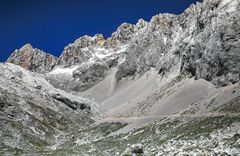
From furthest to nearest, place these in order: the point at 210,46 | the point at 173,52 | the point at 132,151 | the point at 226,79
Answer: the point at 173,52 < the point at 210,46 < the point at 226,79 < the point at 132,151

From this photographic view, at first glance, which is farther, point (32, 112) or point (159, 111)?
point (32, 112)

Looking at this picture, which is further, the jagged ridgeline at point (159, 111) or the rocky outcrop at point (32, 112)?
the rocky outcrop at point (32, 112)

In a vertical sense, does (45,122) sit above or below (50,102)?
below

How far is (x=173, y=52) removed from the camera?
561 feet

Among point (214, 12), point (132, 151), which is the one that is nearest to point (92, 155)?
point (132, 151)

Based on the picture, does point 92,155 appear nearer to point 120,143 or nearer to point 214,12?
point 120,143

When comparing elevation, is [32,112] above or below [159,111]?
above

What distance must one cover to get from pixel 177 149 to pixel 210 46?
77.2 meters

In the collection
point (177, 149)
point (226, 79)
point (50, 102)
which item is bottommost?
point (177, 149)

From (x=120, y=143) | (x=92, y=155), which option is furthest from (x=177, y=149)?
(x=120, y=143)

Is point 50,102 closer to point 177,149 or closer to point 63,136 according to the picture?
point 63,136

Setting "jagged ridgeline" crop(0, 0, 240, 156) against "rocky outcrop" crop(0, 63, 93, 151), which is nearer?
"jagged ridgeline" crop(0, 0, 240, 156)

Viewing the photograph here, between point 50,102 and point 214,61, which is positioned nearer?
point 214,61

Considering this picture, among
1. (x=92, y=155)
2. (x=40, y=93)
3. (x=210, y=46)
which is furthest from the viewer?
(x=40, y=93)
